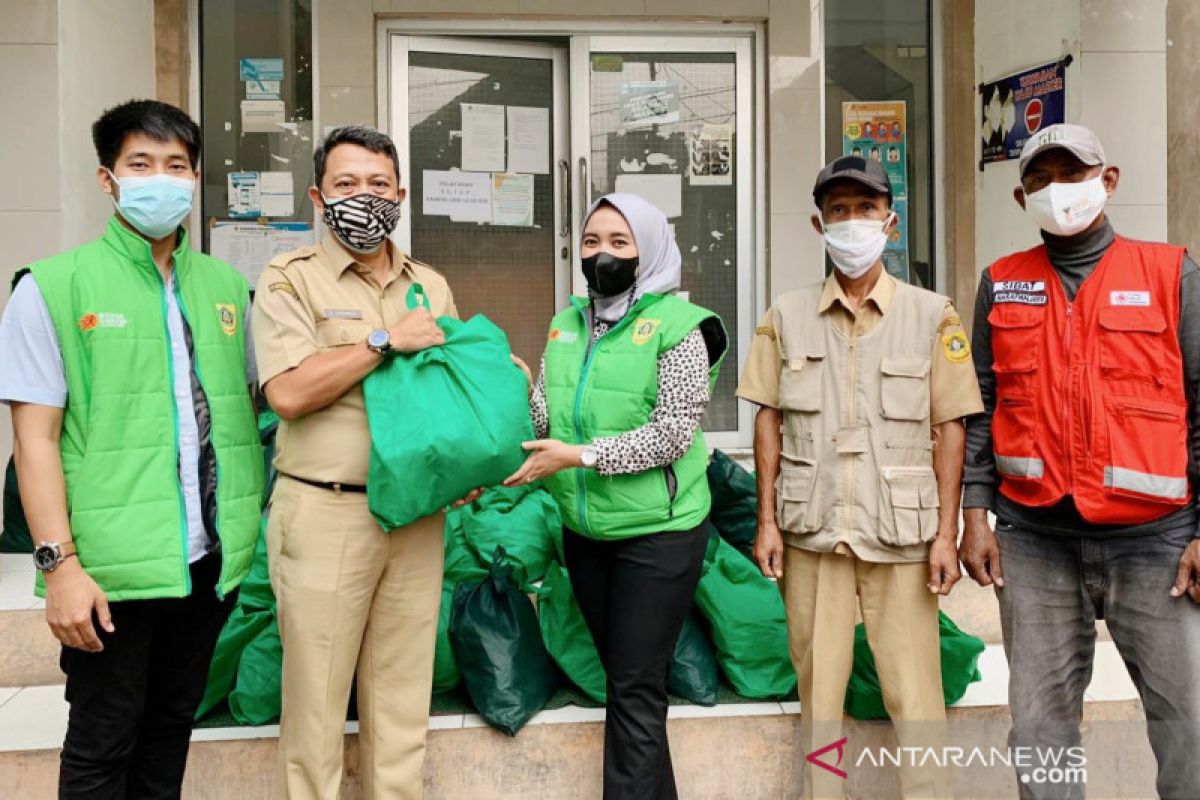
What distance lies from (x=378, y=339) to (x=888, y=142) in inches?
184

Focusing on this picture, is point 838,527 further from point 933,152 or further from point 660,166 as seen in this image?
point 933,152

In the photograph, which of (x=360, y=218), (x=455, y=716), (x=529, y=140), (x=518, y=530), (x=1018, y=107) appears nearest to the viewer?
(x=360, y=218)

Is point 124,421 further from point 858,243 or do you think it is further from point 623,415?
point 858,243

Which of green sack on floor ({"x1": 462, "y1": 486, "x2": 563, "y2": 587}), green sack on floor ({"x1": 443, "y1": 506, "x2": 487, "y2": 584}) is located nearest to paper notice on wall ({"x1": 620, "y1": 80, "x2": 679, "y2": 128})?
green sack on floor ({"x1": 462, "y1": 486, "x2": 563, "y2": 587})

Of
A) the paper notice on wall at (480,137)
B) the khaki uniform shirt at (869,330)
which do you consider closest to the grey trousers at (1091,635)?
the khaki uniform shirt at (869,330)

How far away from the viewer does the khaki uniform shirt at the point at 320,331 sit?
2334mm

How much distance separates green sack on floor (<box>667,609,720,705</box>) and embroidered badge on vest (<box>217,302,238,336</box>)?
1.74 meters

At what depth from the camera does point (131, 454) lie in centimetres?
223

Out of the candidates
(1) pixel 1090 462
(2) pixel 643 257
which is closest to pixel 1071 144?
(1) pixel 1090 462

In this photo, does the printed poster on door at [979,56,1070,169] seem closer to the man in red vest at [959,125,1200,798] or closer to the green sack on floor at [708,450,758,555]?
the green sack on floor at [708,450,758,555]

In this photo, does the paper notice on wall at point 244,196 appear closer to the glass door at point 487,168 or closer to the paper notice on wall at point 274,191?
the paper notice on wall at point 274,191

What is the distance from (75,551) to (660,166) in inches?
171

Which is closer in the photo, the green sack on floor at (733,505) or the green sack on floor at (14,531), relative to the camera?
the green sack on floor at (14,531)

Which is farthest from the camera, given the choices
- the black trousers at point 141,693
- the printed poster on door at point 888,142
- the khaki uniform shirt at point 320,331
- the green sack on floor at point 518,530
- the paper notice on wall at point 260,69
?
the printed poster on door at point 888,142
